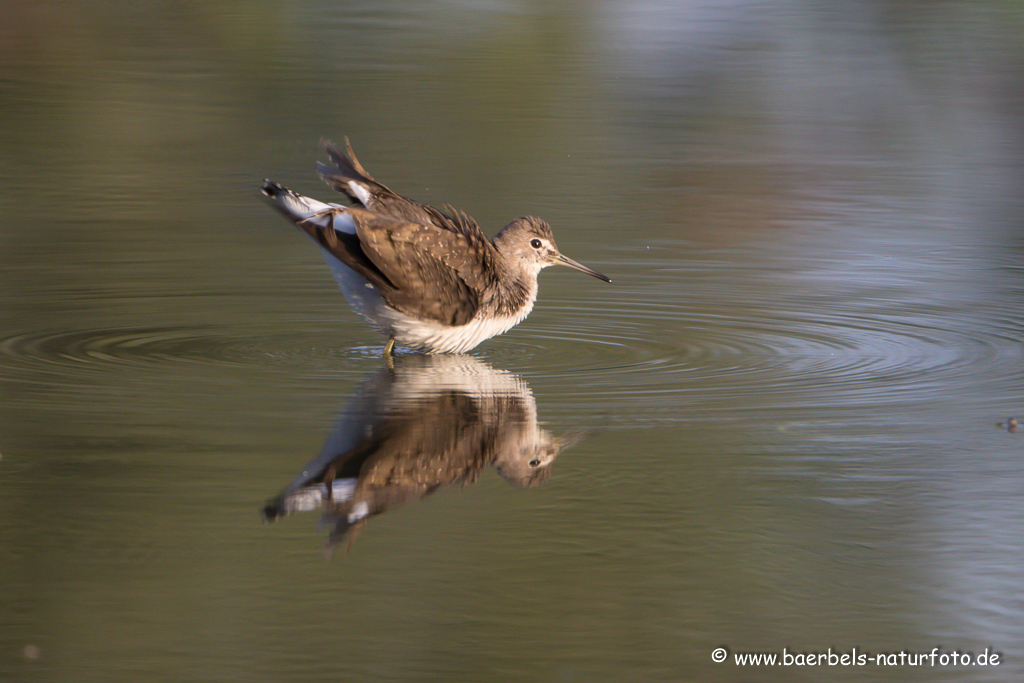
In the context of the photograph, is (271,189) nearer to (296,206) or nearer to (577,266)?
(296,206)

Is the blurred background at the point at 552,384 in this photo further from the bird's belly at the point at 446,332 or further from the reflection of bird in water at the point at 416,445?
the bird's belly at the point at 446,332

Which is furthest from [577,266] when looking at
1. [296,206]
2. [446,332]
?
[296,206]

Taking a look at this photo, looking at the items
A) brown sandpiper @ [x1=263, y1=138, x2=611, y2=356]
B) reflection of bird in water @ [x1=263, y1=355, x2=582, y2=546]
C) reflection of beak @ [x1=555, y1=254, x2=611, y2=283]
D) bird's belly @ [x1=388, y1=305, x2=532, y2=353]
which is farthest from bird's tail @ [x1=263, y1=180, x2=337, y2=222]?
reflection of beak @ [x1=555, y1=254, x2=611, y2=283]

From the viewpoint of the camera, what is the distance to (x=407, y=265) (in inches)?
298

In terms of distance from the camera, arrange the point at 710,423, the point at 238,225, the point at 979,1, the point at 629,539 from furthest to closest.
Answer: the point at 979,1
the point at 238,225
the point at 710,423
the point at 629,539

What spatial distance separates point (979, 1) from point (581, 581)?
2648 centimetres

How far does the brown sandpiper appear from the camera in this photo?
7363mm

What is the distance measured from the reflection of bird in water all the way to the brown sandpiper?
432 millimetres

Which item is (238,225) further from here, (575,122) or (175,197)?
(575,122)

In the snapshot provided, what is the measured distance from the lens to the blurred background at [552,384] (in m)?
4.41

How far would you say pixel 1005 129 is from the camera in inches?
650

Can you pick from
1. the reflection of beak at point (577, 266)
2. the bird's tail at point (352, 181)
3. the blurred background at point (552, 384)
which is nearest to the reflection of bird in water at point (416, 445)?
the blurred background at point (552, 384)

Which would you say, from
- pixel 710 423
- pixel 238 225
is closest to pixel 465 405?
pixel 710 423

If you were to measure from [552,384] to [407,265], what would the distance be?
100 centimetres
